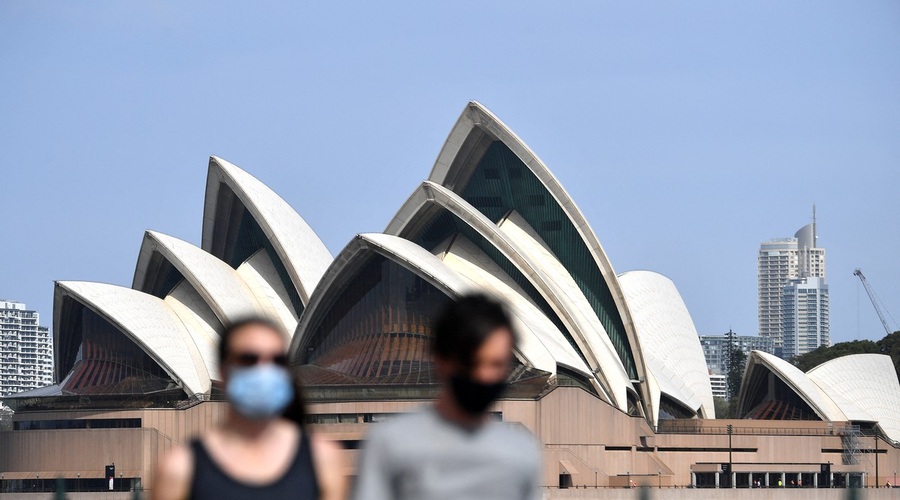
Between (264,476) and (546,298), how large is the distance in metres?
49.7

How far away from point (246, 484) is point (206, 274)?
5207 centimetres

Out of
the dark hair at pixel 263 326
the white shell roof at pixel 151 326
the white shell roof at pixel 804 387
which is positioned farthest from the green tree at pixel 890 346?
the dark hair at pixel 263 326

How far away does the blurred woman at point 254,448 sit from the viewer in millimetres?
4621

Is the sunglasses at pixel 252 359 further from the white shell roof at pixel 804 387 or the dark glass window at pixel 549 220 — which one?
the white shell roof at pixel 804 387

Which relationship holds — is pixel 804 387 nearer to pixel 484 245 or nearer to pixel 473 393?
pixel 484 245

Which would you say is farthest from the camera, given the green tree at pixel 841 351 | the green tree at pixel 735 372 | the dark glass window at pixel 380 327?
the green tree at pixel 735 372

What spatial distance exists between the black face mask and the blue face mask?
533mm

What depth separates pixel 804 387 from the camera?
61062mm

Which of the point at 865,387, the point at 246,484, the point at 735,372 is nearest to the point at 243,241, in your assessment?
the point at 865,387

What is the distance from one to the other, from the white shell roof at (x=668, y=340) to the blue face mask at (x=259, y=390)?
185 feet

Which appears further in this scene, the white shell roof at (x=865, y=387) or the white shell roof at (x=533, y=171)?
the white shell roof at (x=865, y=387)

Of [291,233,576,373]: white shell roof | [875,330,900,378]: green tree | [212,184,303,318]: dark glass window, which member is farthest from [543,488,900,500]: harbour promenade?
[875,330,900,378]: green tree

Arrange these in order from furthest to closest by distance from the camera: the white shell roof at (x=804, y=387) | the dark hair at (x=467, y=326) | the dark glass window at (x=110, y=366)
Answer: the white shell roof at (x=804, y=387)
the dark glass window at (x=110, y=366)
the dark hair at (x=467, y=326)

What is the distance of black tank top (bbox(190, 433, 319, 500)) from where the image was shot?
4.65 meters
